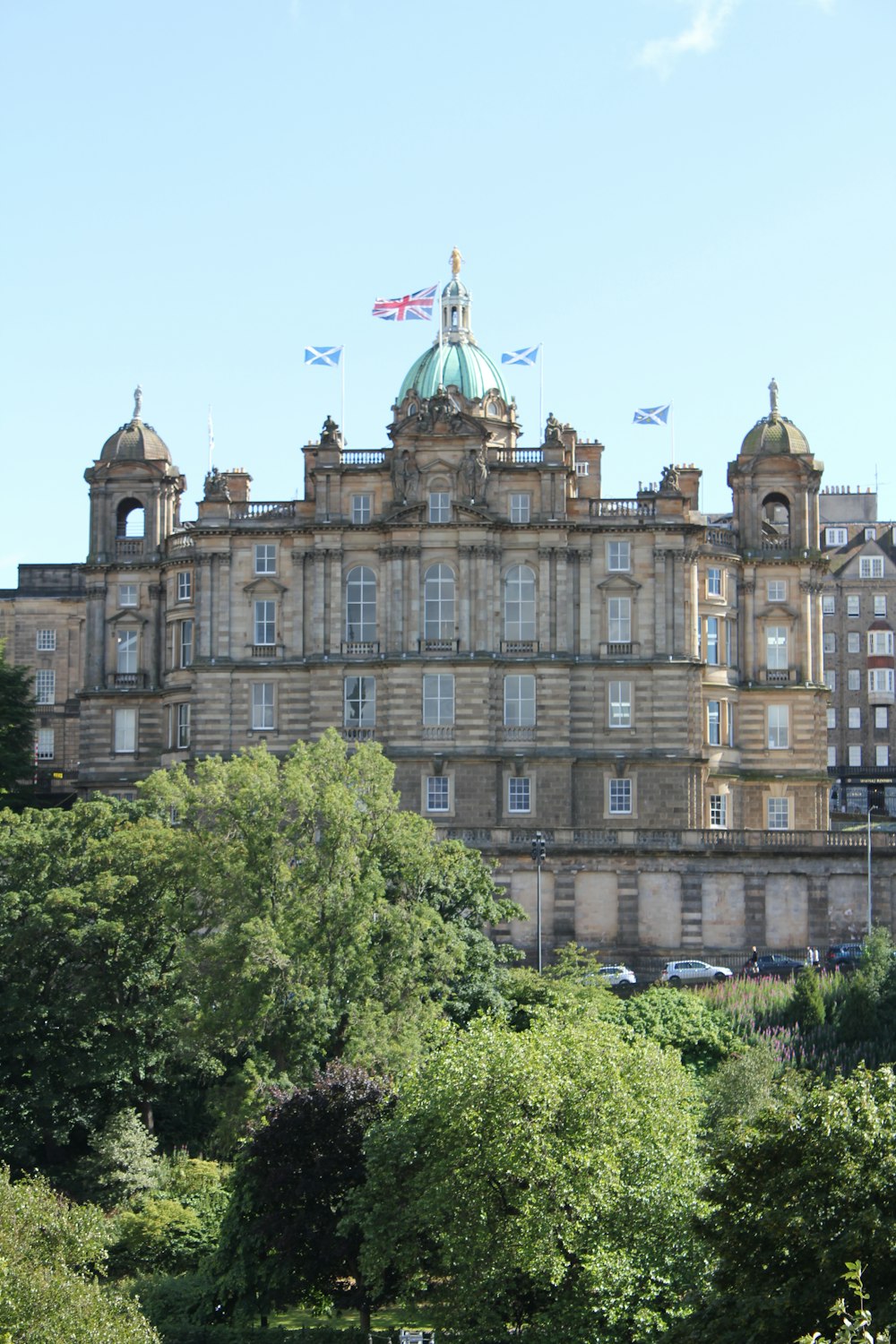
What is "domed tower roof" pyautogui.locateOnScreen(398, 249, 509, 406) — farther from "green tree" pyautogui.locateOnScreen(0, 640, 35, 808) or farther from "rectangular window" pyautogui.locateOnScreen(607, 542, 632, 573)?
"green tree" pyautogui.locateOnScreen(0, 640, 35, 808)

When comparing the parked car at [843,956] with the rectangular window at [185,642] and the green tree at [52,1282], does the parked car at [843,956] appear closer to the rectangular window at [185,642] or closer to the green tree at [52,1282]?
the rectangular window at [185,642]

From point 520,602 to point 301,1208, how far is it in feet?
→ 129

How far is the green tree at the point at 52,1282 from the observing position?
3906cm

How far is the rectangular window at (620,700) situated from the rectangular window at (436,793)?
294 inches

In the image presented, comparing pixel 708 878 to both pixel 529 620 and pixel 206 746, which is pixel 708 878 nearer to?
pixel 529 620

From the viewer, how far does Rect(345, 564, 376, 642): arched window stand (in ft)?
284

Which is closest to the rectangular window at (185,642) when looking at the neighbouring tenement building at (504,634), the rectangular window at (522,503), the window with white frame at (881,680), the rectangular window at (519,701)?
the neighbouring tenement building at (504,634)

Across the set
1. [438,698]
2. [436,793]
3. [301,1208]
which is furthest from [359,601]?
[301,1208]

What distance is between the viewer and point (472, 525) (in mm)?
85375

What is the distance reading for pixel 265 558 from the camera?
88000 millimetres

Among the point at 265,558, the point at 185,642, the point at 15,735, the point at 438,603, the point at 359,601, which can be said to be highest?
the point at 265,558

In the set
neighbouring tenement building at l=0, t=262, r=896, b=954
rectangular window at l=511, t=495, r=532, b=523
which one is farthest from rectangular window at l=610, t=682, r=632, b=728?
rectangular window at l=511, t=495, r=532, b=523

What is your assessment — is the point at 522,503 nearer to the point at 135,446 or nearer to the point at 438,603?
the point at 438,603

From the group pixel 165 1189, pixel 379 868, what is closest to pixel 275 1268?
pixel 165 1189
